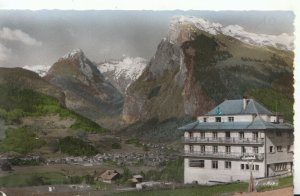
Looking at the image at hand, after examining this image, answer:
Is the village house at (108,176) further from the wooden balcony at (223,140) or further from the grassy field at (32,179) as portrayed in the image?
the wooden balcony at (223,140)

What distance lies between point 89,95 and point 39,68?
2.07ft

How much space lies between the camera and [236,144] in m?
6.05

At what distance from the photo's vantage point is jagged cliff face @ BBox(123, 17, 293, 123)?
6.07m

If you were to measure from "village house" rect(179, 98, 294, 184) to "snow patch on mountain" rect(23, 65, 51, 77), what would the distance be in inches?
65.5

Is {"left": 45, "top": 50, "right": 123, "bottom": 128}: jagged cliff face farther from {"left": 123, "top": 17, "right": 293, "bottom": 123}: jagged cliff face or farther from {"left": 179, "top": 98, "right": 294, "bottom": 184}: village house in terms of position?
{"left": 179, "top": 98, "right": 294, "bottom": 184}: village house

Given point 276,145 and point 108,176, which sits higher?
point 276,145

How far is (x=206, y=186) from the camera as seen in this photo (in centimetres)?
606

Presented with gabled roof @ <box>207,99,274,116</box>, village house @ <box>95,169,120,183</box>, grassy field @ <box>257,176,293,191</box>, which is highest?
gabled roof @ <box>207,99,274,116</box>

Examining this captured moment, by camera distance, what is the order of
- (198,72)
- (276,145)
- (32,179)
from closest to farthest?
1. (32,179)
2. (276,145)
3. (198,72)

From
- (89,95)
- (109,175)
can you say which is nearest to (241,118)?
(109,175)

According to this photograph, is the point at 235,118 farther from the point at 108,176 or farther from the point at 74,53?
the point at 74,53

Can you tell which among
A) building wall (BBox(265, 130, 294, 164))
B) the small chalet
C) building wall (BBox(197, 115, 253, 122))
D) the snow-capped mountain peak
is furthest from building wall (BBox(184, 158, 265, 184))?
the snow-capped mountain peak

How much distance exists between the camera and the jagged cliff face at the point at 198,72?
607 centimetres

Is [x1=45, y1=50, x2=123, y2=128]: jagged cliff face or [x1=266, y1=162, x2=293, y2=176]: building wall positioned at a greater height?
[x1=45, y1=50, x2=123, y2=128]: jagged cliff face
